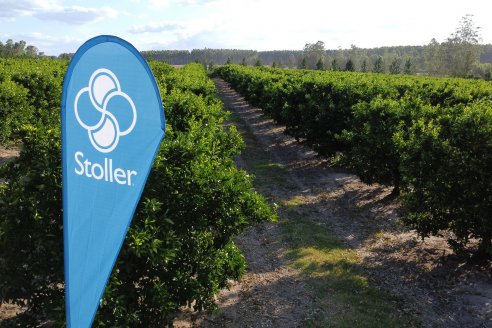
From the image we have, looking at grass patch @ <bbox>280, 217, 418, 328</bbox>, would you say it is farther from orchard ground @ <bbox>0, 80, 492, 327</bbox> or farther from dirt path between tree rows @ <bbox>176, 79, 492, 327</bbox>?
dirt path between tree rows @ <bbox>176, 79, 492, 327</bbox>

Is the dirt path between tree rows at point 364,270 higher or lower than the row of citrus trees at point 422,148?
lower

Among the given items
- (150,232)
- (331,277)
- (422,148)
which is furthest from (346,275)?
(150,232)

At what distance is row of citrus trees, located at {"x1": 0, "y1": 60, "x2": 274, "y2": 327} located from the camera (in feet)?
14.2

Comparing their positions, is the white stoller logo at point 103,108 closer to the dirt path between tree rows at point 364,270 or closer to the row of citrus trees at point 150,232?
the row of citrus trees at point 150,232

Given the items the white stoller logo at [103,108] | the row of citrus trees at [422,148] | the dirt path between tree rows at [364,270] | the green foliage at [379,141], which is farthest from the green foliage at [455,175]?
the white stoller logo at [103,108]

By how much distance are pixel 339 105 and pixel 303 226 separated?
5896 mm

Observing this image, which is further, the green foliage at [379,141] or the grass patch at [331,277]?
the green foliage at [379,141]

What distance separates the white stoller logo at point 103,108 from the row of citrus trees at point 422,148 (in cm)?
603

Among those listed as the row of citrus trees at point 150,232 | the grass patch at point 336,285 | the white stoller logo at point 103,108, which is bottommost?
the grass patch at point 336,285

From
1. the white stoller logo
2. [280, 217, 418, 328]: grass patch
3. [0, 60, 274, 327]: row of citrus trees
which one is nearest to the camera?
the white stoller logo

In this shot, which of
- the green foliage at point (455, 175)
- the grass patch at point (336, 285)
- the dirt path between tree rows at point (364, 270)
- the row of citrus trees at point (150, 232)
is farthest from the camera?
the green foliage at point (455, 175)

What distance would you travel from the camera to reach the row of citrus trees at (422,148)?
714 centimetres

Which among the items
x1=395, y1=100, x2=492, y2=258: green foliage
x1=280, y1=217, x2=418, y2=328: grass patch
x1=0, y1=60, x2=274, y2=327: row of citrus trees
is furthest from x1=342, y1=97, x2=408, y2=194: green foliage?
x1=0, y1=60, x2=274, y2=327: row of citrus trees

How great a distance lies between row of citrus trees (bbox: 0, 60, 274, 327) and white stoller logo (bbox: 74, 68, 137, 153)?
1.32 meters
